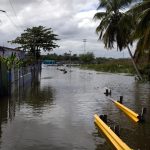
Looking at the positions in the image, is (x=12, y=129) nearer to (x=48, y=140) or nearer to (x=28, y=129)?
(x=28, y=129)

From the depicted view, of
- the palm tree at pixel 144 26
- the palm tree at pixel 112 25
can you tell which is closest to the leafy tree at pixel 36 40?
the palm tree at pixel 112 25

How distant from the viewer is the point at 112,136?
1116 cm

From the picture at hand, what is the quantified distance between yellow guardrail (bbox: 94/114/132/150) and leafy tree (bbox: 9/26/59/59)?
54403mm

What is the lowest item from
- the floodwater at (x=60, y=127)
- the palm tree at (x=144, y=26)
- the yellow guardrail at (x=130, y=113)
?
the floodwater at (x=60, y=127)

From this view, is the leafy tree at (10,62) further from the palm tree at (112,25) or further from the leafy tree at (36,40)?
the leafy tree at (36,40)

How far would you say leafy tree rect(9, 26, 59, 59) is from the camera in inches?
2672

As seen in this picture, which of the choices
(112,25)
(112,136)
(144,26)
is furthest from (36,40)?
(112,136)

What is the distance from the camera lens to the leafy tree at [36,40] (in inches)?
2672

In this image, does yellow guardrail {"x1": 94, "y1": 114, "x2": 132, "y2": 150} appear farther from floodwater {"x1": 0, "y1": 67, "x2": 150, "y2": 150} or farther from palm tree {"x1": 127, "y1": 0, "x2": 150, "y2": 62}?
palm tree {"x1": 127, "y1": 0, "x2": 150, "y2": 62}

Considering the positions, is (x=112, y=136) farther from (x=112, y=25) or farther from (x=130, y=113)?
(x=112, y=25)

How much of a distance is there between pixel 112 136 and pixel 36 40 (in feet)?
188

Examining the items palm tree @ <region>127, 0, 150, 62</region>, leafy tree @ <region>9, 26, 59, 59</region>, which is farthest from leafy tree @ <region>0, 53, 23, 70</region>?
leafy tree @ <region>9, 26, 59, 59</region>

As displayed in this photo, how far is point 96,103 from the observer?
69.8ft

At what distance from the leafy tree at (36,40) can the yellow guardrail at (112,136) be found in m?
54.4
